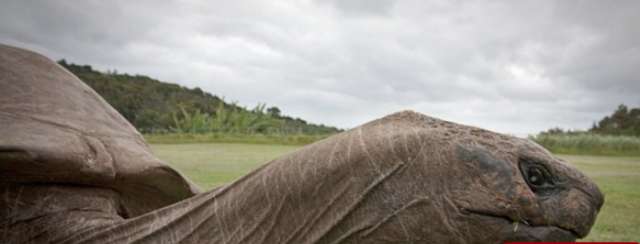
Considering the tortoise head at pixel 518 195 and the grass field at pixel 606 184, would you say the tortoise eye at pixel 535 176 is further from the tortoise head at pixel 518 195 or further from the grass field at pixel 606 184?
the grass field at pixel 606 184

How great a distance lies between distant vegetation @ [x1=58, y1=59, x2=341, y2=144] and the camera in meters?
24.7

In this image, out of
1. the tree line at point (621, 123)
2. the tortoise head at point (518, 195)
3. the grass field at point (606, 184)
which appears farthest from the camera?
the tree line at point (621, 123)

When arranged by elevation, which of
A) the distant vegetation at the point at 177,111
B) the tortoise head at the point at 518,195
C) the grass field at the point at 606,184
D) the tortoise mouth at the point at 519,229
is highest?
the distant vegetation at the point at 177,111

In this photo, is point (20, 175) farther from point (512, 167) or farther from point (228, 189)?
point (512, 167)

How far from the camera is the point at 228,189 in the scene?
1.50 meters

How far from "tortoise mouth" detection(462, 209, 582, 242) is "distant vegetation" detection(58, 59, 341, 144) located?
18.4 meters

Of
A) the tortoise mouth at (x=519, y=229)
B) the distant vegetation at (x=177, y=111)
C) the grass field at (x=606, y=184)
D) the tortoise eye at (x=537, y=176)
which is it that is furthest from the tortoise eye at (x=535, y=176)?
the distant vegetation at (x=177, y=111)

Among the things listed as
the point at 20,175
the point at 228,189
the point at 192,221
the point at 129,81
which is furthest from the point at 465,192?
the point at 129,81

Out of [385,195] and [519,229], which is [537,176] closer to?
[519,229]

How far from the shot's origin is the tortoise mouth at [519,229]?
117 cm

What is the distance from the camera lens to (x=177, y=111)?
3008cm

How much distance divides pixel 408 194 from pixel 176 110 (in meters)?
30.5

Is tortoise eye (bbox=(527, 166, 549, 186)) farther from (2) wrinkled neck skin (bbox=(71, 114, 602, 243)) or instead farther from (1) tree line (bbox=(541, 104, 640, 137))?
(1) tree line (bbox=(541, 104, 640, 137))

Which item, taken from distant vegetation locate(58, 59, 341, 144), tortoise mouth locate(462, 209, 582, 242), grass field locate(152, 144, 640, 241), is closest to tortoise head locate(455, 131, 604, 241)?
tortoise mouth locate(462, 209, 582, 242)
